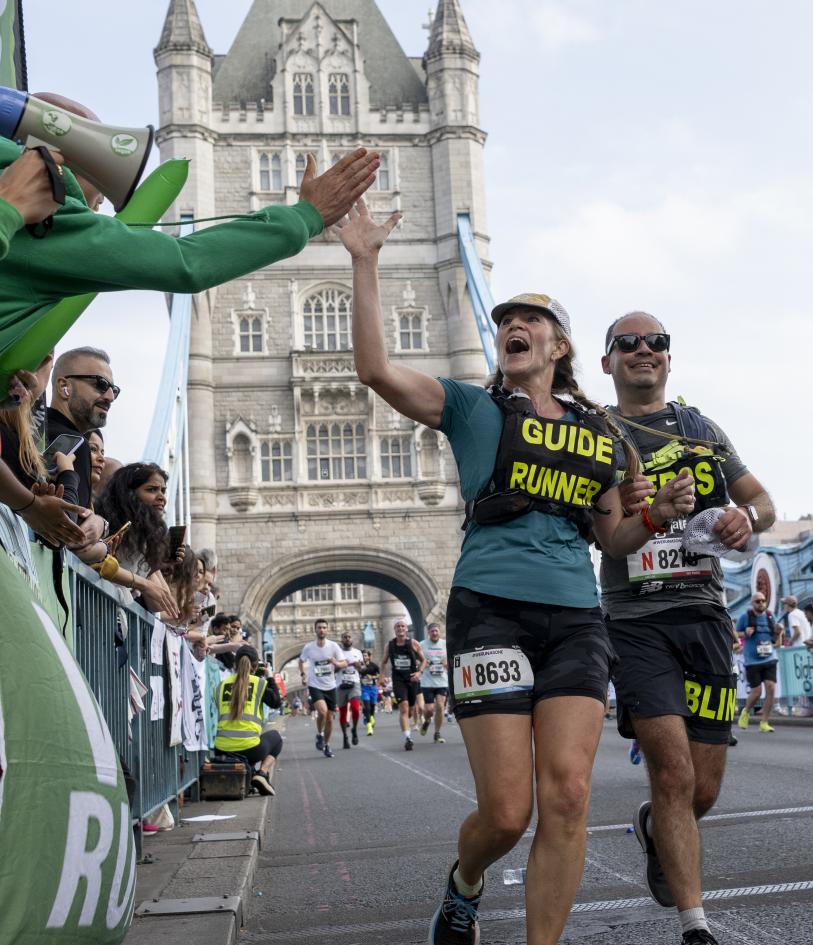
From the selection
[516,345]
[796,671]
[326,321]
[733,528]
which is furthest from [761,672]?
[326,321]

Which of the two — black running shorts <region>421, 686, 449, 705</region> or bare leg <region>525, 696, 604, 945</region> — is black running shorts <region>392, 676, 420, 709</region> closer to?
black running shorts <region>421, 686, 449, 705</region>

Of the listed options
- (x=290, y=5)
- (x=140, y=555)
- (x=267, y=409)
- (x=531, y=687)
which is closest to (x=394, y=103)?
(x=290, y=5)

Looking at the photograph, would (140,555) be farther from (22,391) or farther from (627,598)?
(22,391)

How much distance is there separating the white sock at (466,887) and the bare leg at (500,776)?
0.49 ft

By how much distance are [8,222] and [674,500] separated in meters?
2.16

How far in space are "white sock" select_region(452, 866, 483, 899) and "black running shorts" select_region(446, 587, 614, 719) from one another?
418 millimetres

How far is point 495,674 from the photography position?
3.01 metres

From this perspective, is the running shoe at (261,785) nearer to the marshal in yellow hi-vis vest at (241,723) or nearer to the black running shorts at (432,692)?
the marshal in yellow hi-vis vest at (241,723)

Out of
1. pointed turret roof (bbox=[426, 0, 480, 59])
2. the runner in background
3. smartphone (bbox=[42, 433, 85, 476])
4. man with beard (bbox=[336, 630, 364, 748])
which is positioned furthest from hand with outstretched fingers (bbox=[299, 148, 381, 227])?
pointed turret roof (bbox=[426, 0, 480, 59])

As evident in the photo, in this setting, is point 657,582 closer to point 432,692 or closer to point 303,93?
point 432,692

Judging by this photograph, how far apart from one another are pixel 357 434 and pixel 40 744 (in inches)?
1445

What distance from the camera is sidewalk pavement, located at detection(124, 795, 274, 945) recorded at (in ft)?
11.4

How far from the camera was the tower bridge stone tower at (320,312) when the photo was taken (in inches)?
1485

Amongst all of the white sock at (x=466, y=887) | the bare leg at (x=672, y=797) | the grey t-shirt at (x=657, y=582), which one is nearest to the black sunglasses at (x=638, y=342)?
the grey t-shirt at (x=657, y=582)
